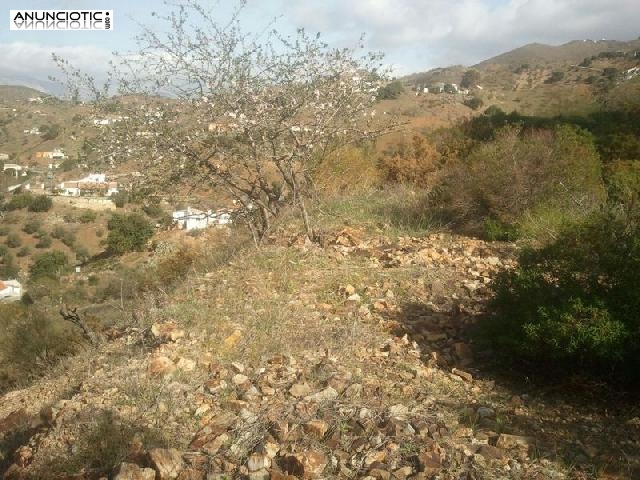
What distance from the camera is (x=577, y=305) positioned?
3512 millimetres

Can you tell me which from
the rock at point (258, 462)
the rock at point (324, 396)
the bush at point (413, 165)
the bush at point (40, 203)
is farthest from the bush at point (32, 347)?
the bush at point (40, 203)

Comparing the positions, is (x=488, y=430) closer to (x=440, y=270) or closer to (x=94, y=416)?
(x=94, y=416)

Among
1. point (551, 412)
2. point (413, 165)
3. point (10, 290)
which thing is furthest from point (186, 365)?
point (10, 290)

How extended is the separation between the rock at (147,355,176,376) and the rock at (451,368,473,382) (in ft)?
6.51

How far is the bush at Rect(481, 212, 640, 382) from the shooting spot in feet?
11.1

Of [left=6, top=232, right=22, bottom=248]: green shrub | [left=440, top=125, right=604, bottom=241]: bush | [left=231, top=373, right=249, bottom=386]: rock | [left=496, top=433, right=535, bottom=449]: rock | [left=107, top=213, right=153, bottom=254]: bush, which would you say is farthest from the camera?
[left=6, top=232, right=22, bottom=248]: green shrub

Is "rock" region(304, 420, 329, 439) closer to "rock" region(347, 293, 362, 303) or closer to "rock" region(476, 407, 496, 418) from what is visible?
"rock" region(476, 407, 496, 418)

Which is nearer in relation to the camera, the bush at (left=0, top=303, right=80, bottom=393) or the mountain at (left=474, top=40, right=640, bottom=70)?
the bush at (left=0, top=303, right=80, bottom=393)

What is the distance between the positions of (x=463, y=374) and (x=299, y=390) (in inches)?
45.3

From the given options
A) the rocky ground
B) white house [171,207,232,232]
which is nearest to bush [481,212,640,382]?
the rocky ground

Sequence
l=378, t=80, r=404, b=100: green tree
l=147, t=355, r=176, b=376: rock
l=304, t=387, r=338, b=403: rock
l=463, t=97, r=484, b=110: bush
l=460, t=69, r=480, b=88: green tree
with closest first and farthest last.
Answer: l=304, t=387, r=338, b=403: rock → l=147, t=355, r=176, b=376: rock → l=378, t=80, r=404, b=100: green tree → l=463, t=97, r=484, b=110: bush → l=460, t=69, r=480, b=88: green tree

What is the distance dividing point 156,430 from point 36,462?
70cm

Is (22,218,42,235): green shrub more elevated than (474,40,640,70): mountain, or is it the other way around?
(474,40,640,70): mountain

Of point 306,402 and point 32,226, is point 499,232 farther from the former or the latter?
point 32,226
